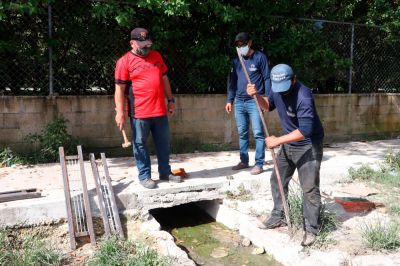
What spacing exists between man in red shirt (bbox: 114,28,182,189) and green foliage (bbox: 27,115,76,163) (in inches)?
71.4

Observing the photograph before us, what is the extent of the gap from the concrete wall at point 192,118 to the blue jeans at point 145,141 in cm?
200

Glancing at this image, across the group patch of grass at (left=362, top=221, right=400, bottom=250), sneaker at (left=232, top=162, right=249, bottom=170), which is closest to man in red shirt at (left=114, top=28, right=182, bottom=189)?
sneaker at (left=232, top=162, right=249, bottom=170)

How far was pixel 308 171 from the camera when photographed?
3773 mm

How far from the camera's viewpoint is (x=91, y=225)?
161 inches

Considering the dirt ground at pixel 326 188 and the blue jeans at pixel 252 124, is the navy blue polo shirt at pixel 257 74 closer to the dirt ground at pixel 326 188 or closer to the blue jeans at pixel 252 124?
the blue jeans at pixel 252 124

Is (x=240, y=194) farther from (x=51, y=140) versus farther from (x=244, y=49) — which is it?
(x=51, y=140)

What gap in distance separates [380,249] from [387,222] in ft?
2.58

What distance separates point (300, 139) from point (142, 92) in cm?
195

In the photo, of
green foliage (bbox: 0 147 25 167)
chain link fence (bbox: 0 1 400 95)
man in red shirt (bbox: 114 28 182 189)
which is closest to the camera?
man in red shirt (bbox: 114 28 182 189)

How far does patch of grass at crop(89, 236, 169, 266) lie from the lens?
3477 millimetres

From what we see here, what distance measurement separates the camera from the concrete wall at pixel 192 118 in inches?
246

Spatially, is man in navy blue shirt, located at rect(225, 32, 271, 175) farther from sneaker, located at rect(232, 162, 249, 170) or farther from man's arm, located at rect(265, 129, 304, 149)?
man's arm, located at rect(265, 129, 304, 149)

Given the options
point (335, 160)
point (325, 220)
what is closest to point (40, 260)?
point (325, 220)

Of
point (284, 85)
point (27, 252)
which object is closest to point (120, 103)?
point (27, 252)
